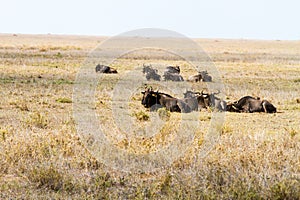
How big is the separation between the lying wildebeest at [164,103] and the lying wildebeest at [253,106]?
161 cm

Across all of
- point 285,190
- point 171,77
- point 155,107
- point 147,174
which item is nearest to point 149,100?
point 155,107

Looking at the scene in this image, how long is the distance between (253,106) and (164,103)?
2.64m

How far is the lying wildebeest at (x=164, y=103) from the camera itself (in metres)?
14.9

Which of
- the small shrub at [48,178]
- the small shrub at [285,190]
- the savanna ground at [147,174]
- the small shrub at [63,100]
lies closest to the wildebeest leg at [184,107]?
the savanna ground at [147,174]

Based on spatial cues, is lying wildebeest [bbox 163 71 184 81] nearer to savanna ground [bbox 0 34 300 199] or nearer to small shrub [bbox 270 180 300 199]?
savanna ground [bbox 0 34 300 199]

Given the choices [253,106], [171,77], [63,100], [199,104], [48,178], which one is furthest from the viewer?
[171,77]

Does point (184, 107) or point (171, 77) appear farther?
point (171, 77)

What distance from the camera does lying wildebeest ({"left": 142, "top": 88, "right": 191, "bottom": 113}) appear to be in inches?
585

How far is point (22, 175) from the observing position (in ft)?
23.8

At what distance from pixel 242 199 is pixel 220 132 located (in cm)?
453

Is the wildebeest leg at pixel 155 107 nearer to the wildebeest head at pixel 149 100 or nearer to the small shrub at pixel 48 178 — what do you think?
the wildebeest head at pixel 149 100

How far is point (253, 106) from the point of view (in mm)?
15305

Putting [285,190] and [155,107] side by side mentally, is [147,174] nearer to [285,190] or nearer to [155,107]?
[285,190]

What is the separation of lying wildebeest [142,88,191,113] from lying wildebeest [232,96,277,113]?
1.61 meters
